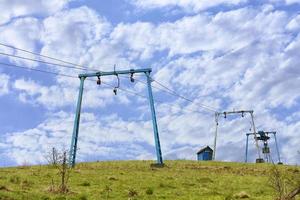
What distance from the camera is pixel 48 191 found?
1118 inches

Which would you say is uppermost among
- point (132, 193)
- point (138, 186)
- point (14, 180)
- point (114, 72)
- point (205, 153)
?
point (114, 72)

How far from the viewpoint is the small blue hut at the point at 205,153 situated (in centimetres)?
6925

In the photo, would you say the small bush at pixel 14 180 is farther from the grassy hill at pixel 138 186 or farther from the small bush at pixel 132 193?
the small bush at pixel 132 193

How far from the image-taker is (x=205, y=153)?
69.4 meters

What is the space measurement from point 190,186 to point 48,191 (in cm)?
995

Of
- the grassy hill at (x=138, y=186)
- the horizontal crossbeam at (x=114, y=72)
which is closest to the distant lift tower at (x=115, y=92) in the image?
the horizontal crossbeam at (x=114, y=72)

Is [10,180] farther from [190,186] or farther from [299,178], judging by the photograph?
[299,178]

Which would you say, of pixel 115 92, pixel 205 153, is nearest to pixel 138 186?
pixel 115 92

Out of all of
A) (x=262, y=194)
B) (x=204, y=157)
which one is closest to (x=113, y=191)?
(x=262, y=194)

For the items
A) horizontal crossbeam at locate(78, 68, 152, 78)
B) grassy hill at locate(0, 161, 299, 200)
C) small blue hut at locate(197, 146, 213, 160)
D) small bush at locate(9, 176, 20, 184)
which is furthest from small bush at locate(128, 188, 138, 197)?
small blue hut at locate(197, 146, 213, 160)

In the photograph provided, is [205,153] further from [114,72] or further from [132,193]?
[132,193]

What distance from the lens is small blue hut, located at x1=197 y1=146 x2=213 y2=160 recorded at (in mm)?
69250

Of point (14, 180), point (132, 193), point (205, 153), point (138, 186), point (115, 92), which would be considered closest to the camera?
point (132, 193)

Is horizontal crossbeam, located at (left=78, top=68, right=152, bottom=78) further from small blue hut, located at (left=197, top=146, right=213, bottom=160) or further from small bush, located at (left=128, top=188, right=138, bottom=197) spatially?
small bush, located at (left=128, top=188, right=138, bottom=197)
